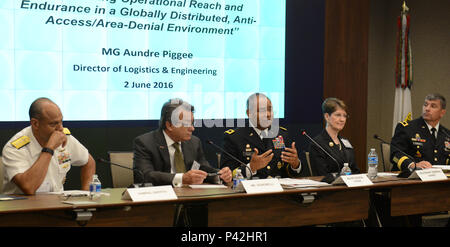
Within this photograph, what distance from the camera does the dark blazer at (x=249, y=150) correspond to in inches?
146

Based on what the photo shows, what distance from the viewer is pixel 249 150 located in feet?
12.2

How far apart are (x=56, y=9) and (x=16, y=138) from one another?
1.65 meters

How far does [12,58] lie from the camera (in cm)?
409

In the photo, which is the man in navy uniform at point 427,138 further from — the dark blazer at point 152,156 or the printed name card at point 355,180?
the dark blazer at point 152,156

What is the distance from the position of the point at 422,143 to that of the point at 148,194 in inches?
110

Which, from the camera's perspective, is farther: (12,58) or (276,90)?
(276,90)

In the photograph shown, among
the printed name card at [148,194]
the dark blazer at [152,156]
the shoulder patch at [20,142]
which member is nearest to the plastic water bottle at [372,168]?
the dark blazer at [152,156]

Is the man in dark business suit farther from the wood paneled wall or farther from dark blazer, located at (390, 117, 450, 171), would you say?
the wood paneled wall

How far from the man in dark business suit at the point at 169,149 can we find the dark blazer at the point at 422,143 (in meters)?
1.93

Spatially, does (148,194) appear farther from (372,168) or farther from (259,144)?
(372,168)

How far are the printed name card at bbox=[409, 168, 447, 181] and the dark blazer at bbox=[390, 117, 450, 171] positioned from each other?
2.39ft

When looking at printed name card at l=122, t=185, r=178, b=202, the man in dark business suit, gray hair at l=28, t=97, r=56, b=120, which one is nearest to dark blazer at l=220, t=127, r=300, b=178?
the man in dark business suit
